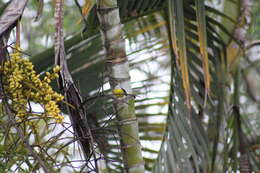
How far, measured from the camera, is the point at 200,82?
1.58m

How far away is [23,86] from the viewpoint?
0.76 meters

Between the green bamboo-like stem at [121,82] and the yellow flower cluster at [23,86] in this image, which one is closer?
the yellow flower cluster at [23,86]

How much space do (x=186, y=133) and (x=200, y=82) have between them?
31 centimetres

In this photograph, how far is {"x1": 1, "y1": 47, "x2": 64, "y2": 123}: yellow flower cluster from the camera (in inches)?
28.9

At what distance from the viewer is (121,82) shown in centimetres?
103

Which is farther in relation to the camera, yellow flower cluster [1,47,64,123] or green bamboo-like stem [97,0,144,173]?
green bamboo-like stem [97,0,144,173]

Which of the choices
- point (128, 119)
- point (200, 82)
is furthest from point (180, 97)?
point (128, 119)

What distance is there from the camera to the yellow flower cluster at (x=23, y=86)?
0.73m

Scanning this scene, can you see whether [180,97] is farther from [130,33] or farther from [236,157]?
[130,33]

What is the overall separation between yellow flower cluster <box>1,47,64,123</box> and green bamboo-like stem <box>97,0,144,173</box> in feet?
0.89

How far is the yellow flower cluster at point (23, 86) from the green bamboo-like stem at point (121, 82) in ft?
0.89

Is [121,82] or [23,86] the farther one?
[121,82]

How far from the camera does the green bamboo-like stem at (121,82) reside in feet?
3.31

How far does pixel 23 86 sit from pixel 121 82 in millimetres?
319
